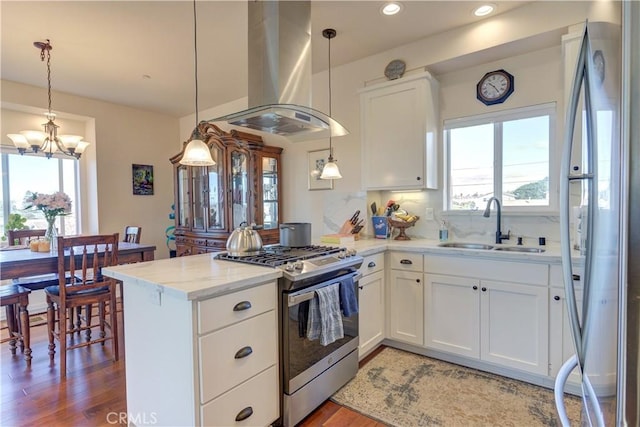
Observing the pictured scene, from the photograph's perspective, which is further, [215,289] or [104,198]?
[104,198]

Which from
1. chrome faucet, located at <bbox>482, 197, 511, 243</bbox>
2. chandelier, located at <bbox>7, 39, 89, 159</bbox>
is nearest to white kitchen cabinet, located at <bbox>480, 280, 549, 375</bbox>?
chrome faucet, located at <bbox>482, 197, 511, 243</bbox>

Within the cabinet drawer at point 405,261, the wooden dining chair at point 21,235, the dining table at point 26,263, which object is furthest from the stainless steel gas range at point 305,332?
the wooden dining chair at point 21,235

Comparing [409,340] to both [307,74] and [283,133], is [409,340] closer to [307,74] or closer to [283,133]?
[283,133]

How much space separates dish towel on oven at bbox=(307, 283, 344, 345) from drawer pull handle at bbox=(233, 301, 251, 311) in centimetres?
40

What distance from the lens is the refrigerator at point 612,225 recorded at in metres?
0.51

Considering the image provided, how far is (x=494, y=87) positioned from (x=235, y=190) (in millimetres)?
2968

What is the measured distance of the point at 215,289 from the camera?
1.40 m

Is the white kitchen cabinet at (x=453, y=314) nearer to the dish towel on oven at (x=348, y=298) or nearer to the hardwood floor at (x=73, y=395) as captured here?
the hardwood floor at (x=73, y=395)

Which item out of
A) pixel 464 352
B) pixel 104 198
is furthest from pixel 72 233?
pixel 464 352

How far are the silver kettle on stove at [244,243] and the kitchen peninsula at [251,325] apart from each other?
0.49ft

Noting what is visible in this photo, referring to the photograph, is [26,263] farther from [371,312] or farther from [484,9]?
[484,9]

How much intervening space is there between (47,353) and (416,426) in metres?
3.02

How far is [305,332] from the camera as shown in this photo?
184 cm

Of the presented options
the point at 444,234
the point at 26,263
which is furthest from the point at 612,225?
the point at 26,263
